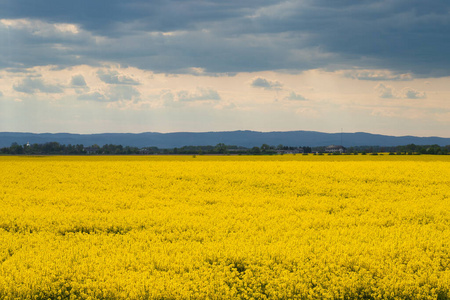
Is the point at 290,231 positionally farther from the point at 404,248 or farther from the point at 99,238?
the point at 99,238

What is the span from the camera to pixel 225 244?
1083 cm

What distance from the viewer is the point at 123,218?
15.0 metres

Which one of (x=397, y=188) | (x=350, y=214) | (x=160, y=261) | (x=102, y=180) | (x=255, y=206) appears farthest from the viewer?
(x=102, y=180)

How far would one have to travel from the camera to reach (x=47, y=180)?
1083 inches

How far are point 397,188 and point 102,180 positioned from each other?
18.2 m

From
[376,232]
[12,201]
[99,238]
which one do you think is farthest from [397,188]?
[12,201]

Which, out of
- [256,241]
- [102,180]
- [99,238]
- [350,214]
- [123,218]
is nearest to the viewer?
[256,241]

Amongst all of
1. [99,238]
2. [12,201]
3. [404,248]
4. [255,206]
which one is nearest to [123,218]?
[99,238]

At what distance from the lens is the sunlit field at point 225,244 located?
8.29 m

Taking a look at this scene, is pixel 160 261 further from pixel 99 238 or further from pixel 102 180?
pixel 102 180

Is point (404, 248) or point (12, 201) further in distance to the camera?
point (12, 201)

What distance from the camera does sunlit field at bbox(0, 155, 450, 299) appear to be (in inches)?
326

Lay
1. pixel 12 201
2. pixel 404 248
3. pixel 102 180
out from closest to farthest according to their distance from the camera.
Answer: pixel 404 248
pixel 12 201
pixel 102 180

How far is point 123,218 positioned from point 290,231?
6.10 m
